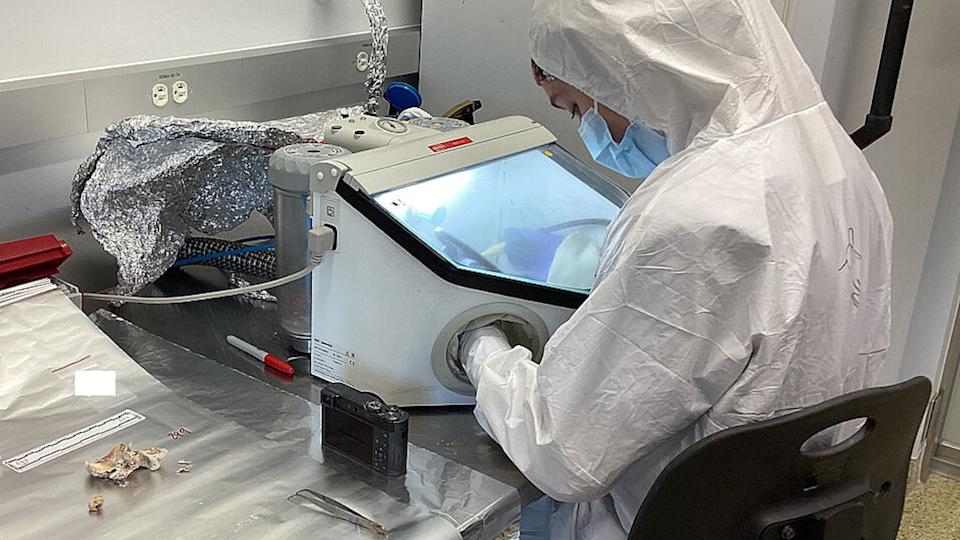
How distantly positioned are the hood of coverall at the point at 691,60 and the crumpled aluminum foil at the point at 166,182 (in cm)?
54

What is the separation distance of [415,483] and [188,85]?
86 cm

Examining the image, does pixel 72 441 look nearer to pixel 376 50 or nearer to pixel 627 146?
pixel 627 146

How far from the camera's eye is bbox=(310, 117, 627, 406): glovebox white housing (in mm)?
1144

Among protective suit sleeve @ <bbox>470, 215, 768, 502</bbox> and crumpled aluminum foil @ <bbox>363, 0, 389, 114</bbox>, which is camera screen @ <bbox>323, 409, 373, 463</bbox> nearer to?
protective suit sleeve @ <bbox>470, 215, 768, 502</bbox>

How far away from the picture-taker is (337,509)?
3.11 feet

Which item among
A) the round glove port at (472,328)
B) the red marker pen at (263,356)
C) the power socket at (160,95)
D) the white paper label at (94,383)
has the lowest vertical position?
the red marker pen at (263,356)

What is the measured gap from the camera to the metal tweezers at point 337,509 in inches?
36.4

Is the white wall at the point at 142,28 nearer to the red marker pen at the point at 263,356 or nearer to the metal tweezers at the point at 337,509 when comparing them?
the red marker pen at the point at 263,356

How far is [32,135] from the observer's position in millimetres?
1349

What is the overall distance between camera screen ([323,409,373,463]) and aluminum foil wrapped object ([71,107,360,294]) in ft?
1.56

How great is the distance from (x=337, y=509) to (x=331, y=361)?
12.2 inches

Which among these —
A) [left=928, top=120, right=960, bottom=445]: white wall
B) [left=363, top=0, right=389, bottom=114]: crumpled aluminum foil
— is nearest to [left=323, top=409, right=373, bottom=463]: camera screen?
[left=363, top=0, right=389, bottom=114]: crumpled aluminum foil

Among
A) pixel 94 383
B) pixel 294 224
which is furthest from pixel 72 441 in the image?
pixel 294 224

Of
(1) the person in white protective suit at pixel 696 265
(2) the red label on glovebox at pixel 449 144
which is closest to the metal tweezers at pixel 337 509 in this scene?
(1) the person in white protective suit at pixel 696 265
